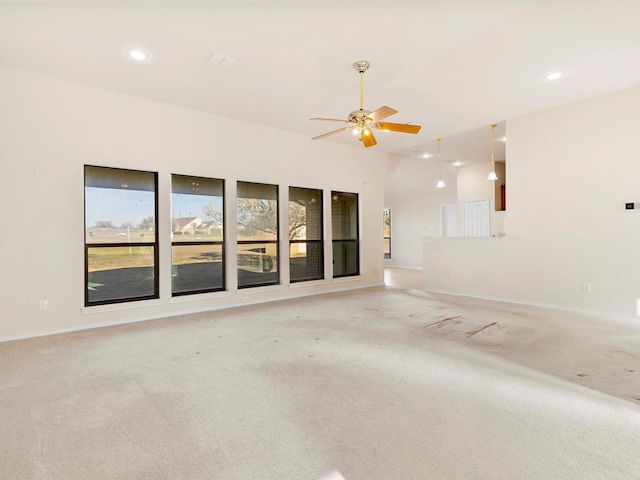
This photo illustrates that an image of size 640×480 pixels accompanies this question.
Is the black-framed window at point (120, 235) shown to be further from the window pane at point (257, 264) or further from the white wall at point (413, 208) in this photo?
the white wall at point (413, 208)

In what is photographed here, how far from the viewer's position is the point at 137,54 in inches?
141

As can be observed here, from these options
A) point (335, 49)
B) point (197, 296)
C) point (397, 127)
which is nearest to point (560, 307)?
point (397, 127)

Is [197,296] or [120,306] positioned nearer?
[120,306]

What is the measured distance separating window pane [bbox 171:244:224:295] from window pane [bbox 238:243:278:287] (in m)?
0.40

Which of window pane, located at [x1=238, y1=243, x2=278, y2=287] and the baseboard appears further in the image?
window pane, located at [x1=238, y1=243, x2=278, y2=287]

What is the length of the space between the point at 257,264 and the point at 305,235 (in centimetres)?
126

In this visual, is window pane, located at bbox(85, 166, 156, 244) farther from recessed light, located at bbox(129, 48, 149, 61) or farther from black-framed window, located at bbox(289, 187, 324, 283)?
black-framed window, located at bbox(289, 187, 324, 283)

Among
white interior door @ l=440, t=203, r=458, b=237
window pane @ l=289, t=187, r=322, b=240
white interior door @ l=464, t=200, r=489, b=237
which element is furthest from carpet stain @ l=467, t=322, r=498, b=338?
white interior door @ l=440, t=203, r=458, b=237

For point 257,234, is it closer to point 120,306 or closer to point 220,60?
point 120,306

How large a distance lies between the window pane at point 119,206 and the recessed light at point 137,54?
5.47ft

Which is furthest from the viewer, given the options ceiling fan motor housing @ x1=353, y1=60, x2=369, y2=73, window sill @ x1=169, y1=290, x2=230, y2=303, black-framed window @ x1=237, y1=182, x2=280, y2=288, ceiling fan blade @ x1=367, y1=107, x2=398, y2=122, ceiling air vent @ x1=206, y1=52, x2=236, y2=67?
black-framed window @ x1=237, y1=182, x2=280, y2=288

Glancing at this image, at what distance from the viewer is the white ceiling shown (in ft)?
9.56

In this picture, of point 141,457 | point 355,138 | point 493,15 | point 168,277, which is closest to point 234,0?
point 493,15

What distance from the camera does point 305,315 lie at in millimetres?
4891
